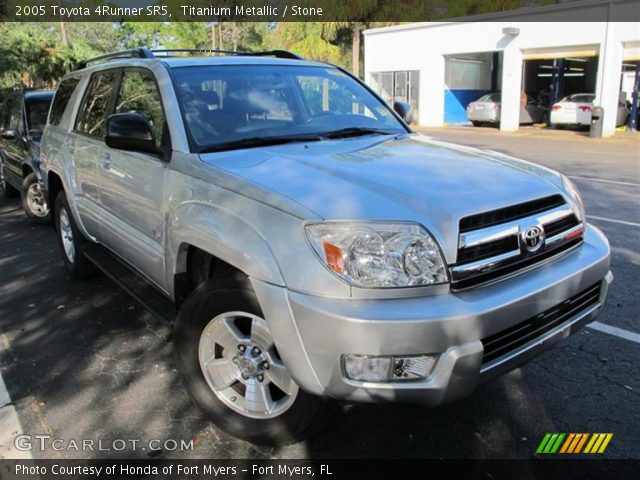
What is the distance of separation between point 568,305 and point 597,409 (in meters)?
0.76

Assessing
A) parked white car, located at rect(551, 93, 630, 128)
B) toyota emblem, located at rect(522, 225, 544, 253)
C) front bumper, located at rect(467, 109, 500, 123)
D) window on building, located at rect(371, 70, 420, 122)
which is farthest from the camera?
window on building, located at rect(371, 70, 420, 122)

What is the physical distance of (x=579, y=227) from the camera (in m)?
2.99

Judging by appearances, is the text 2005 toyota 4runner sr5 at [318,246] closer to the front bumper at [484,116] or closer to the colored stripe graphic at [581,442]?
the colored stripe graphic at [581,442]

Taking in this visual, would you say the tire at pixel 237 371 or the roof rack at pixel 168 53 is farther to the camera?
the roof rack at pixel 168 53

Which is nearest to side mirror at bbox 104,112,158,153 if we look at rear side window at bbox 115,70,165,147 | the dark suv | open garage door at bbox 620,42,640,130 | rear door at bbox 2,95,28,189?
rear side window at bbox 115,70,165,147

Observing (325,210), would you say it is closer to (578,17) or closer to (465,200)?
Answer: (465,200)

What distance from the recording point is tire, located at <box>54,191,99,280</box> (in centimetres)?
513

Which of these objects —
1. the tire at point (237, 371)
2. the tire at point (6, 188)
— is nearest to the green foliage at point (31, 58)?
the tire at point (6, 188)

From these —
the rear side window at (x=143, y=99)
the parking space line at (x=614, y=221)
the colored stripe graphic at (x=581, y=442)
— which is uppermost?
the rear side window at (x=143, y=99)

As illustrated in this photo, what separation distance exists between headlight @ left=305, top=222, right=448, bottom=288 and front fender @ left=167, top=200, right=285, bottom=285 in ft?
0.78

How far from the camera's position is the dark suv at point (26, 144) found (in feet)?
24.7

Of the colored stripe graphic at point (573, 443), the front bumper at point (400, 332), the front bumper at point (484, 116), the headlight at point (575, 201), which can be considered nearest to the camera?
the front bumper at point (400, 332)

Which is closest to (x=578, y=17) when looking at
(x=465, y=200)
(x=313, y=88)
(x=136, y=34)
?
(x=313, y=88)

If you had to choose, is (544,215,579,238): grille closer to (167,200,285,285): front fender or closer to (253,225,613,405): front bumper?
(253,225,613,405): front bumper
